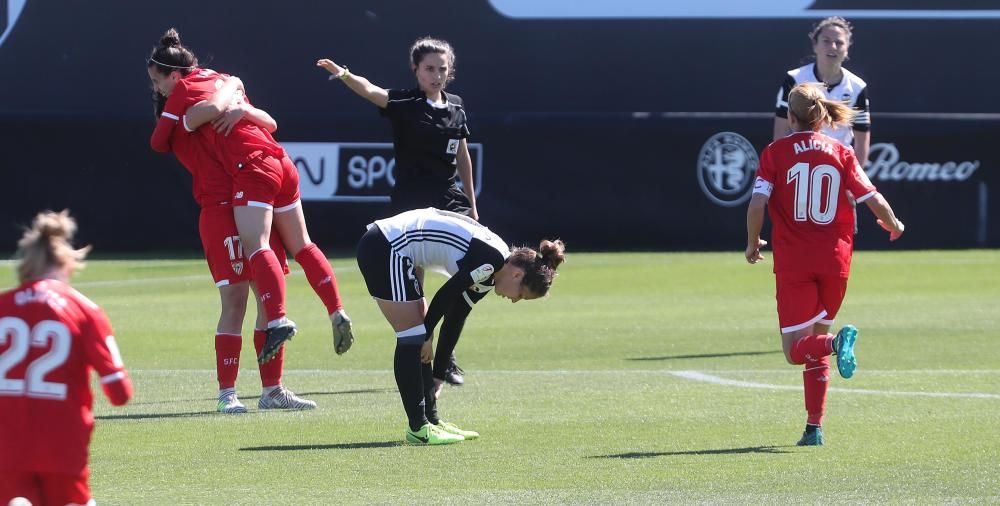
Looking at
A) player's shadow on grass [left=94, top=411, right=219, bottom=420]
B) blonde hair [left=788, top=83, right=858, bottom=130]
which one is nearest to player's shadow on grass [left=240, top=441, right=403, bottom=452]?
player's shadow on grass [left=94, top=411, right=219, bottom=420]

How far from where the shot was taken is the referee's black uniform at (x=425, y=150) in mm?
9484

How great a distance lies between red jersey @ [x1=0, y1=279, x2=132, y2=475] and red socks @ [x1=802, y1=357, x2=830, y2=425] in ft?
12.2

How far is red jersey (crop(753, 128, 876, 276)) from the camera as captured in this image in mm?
7531

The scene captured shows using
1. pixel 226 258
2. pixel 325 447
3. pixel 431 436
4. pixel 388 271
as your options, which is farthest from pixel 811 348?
pixel 226 258

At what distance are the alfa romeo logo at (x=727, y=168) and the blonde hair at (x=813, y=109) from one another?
40.6 ft

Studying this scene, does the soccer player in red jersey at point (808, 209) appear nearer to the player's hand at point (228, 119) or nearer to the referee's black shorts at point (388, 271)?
the referee's black shorts at point (388, 271)

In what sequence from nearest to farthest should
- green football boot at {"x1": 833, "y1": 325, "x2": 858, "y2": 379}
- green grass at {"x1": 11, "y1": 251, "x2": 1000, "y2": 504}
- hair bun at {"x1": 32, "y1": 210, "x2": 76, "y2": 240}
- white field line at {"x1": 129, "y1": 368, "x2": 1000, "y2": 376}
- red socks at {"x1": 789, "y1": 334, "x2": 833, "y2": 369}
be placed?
1. hair bun at {"x1": 32, "y1": 210, "x2": 76, "y2": 240}
2. green grass at {"x1": 11, "y1": 251, "x2": 1000, "y2": 504}
3. green football boot at {"x1": 833, "y1": 325, "x2": 858, "y2": 379}
4. red socks at {"x1": 789, "y1": 334, "x2": 833, "y2": 369}
5. white field line at {"x1": 129, "y1": 368, "x2": 1000, "y2": 376}

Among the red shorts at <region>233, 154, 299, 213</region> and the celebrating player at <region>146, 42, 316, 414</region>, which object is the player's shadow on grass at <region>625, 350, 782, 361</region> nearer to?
the celebrating player at <region>146, 42, 316, 414</region>

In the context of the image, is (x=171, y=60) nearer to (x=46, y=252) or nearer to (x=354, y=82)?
(x=354, y=82)

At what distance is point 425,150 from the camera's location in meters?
9.60

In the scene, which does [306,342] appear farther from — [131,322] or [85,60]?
[85,60]

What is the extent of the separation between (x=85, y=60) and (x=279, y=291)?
15.3 meters

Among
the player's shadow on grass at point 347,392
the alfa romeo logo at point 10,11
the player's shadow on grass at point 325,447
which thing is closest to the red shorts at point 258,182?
the player's shadow on grass at point 347,392

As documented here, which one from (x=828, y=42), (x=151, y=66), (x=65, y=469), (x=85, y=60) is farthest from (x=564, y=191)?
(x=65, y=469)
